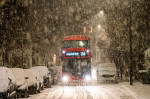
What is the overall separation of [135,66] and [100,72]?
15.1 ft

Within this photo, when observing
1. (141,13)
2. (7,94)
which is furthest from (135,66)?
(7,94)

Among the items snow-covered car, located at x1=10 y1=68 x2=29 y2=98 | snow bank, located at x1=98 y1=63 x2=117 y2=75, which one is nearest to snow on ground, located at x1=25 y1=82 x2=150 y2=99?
snow-covered car, located at x1=10 y1=68 x2=29 y2=98

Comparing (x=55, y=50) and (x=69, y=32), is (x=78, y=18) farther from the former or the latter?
(x=55, y=50)

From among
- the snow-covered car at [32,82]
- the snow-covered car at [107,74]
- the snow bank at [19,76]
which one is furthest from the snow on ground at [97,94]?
the snow-covered car at [107,74]

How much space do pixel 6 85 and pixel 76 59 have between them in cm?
1819

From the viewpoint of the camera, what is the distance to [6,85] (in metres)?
10.9

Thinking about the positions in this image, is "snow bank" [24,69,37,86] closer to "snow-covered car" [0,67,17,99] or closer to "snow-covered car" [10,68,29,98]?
"snow-covered car" [10,68,29,98]

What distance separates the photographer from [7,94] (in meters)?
10.9

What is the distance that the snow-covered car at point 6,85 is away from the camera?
10578 millimetres

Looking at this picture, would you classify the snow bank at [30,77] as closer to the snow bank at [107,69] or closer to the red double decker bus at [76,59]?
the red double decker bus at [76,59]

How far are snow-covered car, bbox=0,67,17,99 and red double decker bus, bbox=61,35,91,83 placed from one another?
16.3 meters

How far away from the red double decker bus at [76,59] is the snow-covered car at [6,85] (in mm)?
16262

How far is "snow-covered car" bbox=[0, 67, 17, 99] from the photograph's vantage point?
10.6 metres

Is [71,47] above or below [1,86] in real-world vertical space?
above
